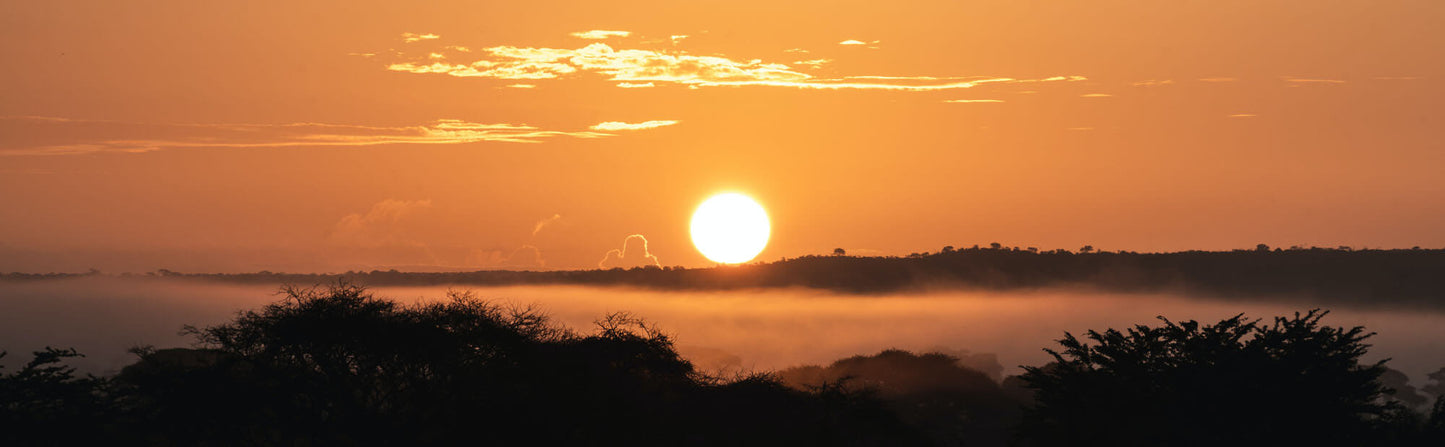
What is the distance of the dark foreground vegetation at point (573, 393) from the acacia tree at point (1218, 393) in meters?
0.09

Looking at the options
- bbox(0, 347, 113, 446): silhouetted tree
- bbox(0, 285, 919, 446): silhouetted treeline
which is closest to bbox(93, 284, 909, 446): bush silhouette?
bbox(0, 285, 919, 446): silhouetted treeline

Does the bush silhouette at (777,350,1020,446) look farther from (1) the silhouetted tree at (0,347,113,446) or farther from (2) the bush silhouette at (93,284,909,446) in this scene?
(1) the silhouetted tree at (0,347,113,446)

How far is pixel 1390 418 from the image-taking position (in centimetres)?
5841

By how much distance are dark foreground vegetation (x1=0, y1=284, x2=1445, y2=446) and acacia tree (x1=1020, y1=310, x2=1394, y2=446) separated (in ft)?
0.30

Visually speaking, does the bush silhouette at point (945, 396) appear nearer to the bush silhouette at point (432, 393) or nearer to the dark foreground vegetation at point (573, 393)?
the bush silhouette at point (432, 393)

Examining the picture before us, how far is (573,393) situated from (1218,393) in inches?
1254

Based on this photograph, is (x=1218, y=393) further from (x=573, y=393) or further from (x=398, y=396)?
(x=398, y=396)

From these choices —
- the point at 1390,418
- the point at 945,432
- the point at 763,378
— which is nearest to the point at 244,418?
the point at 763,378

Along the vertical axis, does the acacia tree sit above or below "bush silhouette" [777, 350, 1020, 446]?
above

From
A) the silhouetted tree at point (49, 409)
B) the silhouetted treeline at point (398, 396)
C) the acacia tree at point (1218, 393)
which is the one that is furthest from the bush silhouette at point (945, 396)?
the silhouetted tree at point (49, 409)

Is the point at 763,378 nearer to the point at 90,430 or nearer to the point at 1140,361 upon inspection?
the point at 1140,361

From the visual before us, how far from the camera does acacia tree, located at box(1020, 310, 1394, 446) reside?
2202 inches

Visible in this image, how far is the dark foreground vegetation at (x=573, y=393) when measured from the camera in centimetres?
5716

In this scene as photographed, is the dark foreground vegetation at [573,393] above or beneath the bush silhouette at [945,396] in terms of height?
above
